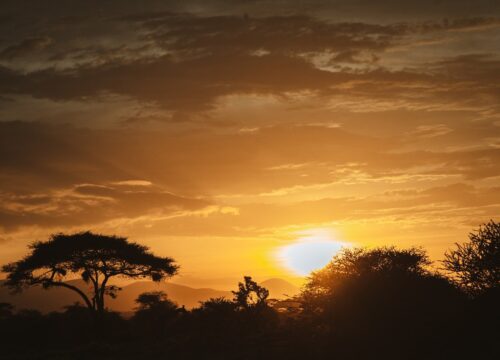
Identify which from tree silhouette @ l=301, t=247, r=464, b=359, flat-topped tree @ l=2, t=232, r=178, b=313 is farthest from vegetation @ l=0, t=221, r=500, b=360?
flat-topped tree @ l=2, t=232, r=178, b=313

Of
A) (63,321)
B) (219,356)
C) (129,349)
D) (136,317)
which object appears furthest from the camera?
(136,317)

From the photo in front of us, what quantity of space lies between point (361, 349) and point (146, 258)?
102ft

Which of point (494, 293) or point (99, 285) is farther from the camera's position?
point (99, 285)

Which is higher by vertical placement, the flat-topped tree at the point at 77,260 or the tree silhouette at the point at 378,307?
the flat-topped tree at the point at 77,260

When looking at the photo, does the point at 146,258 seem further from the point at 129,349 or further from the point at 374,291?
the point at 374,291

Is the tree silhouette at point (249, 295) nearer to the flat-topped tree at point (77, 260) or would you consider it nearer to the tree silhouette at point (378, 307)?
the tree silhouette at point (378, 307)

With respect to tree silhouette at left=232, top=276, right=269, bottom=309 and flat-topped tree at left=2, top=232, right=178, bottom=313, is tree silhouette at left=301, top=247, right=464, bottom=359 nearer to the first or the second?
tree silhouette at left=232, top=276, right=269, bottom=309

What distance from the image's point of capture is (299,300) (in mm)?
26141

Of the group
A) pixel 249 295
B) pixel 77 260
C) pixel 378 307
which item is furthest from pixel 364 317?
pixel 77 260

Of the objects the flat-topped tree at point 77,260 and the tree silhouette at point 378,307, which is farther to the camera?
the flat-topped tree at point 77,260

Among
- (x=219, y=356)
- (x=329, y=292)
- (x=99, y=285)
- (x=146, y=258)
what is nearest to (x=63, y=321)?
(x=99, y=285)

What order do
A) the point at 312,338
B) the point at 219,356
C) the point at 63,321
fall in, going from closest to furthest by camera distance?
the point at 312,338 < the point at 219,356 < the point at 63,321

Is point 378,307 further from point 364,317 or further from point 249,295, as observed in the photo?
point 249,295

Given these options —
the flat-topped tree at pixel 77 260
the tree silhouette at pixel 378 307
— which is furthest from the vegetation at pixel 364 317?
the flat-topped tree at pixel 77 260
